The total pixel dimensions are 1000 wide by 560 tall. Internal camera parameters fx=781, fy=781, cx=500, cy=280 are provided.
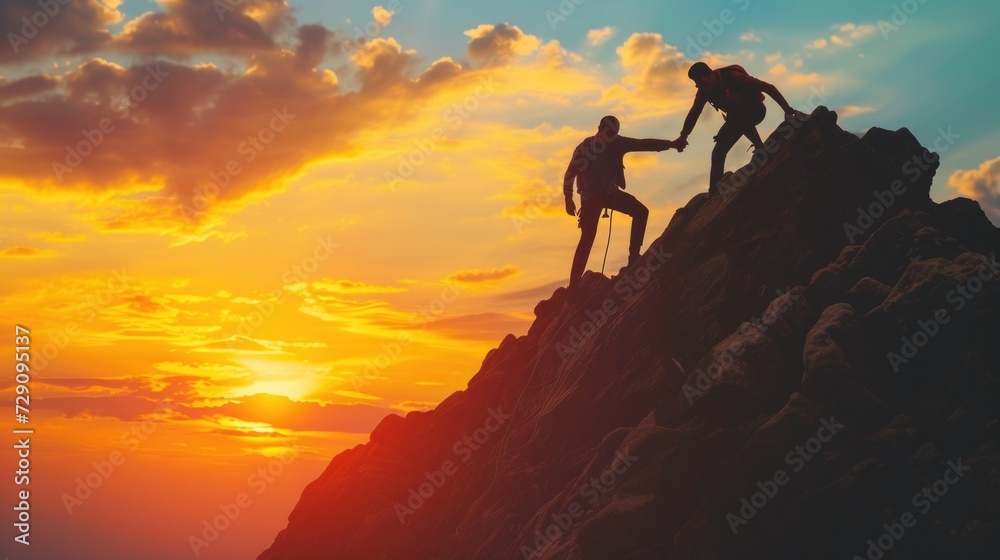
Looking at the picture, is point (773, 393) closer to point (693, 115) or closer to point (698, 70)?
point (693, 115)

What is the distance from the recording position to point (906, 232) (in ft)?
69.1

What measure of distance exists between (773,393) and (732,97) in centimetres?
1020

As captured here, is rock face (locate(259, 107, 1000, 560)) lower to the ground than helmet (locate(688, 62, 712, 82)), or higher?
lower

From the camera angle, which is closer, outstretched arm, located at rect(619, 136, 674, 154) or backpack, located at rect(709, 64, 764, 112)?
backpack, located at rect(709, 64, 764, 112)

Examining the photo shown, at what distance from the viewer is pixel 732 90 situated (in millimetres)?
24797

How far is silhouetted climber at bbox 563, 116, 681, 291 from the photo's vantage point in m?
25.4

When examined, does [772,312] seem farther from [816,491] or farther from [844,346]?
[816,491]

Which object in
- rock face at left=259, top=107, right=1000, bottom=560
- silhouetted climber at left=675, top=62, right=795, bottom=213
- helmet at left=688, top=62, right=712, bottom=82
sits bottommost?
rock face at left=259, top=107, right=1000, bottom=560

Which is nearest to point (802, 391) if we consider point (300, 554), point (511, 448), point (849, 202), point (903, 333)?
point (903, 333)

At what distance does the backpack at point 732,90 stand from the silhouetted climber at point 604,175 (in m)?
2.12

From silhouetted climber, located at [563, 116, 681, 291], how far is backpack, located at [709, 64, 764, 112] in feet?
6.95

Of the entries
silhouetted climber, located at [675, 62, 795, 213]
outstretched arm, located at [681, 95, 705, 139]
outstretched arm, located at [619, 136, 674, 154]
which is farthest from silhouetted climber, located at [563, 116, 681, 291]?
silhouetted climber, located at [675, 62, 795, 213]

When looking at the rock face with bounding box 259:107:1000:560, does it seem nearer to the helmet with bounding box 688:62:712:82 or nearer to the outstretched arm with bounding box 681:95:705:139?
the outstretched arm with bounding box 681:95:705:139

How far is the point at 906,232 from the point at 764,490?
28.3ft
